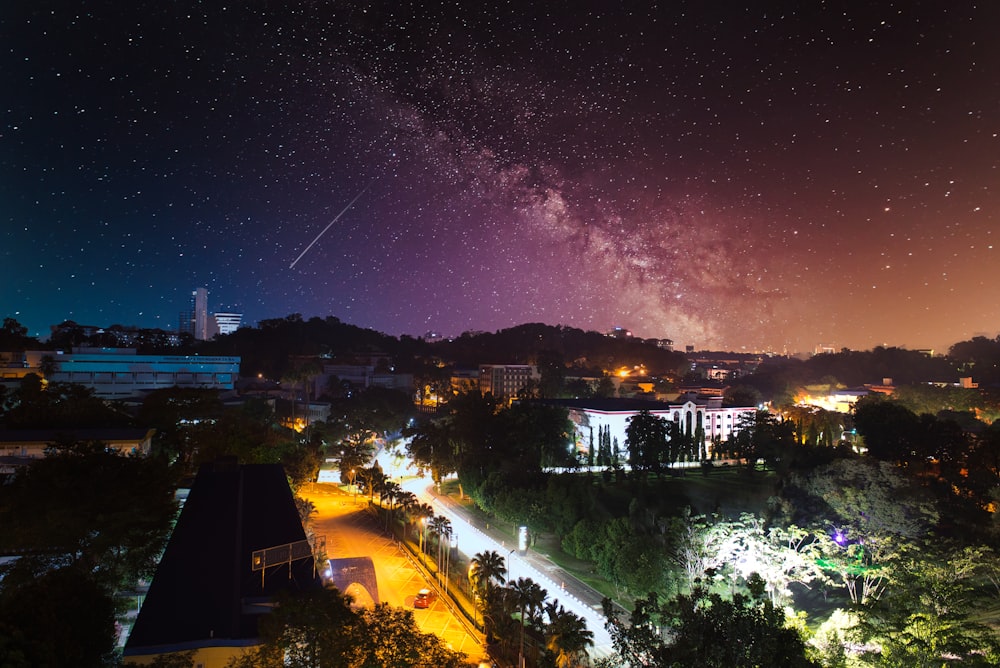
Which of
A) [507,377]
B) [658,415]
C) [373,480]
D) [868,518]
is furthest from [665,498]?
[507,377]

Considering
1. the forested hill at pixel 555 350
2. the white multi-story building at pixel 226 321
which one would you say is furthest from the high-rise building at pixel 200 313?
the forested hill at pixel 555 350

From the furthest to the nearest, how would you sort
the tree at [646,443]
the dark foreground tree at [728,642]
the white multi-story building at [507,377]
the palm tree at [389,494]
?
the white multi-story building at [507,377], the tree at [646,443], the palm tree at [389,494], the dark foreground tree at [728,642]

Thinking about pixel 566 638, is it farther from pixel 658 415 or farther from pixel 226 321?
pixel 226 321

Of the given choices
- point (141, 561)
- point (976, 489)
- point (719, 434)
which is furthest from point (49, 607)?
point (719, 434)

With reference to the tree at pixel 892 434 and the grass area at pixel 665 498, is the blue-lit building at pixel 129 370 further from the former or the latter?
the tree at pixel 892 434

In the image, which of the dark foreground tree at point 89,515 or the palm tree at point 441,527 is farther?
the palm tree at point 441,527

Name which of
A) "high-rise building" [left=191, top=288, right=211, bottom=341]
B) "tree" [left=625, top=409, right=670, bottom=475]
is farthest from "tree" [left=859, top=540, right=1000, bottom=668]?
"high-rise building" [left=191, top=288, right=211, bottom=341]

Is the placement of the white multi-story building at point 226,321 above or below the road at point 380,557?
above
